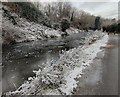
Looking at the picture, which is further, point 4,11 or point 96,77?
point 4,11

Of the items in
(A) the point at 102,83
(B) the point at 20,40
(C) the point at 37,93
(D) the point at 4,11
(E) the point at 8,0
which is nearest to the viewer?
(C) the point at 37,93

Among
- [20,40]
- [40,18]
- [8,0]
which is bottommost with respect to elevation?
[20,40]

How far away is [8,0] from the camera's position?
64.0 m

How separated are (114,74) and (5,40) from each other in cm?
2798

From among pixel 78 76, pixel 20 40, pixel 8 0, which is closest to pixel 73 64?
pixel 78 76

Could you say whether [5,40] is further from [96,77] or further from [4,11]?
[96,77]

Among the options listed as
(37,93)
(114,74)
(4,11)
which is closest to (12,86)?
(37,93)

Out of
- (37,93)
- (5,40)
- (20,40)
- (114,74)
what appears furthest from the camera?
(20,40)

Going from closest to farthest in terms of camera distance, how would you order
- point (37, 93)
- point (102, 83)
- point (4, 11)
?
point (37, 93) → point (102, 83) → point (4, 11)

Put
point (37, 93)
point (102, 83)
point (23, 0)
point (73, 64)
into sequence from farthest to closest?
point (23, 0) < point (73, 64) < point (102, 83) < point (37, 93)

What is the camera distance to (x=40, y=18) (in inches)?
2815

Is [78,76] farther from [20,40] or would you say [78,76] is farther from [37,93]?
[20,40]

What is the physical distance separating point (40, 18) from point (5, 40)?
37045mm

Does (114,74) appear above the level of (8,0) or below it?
below
